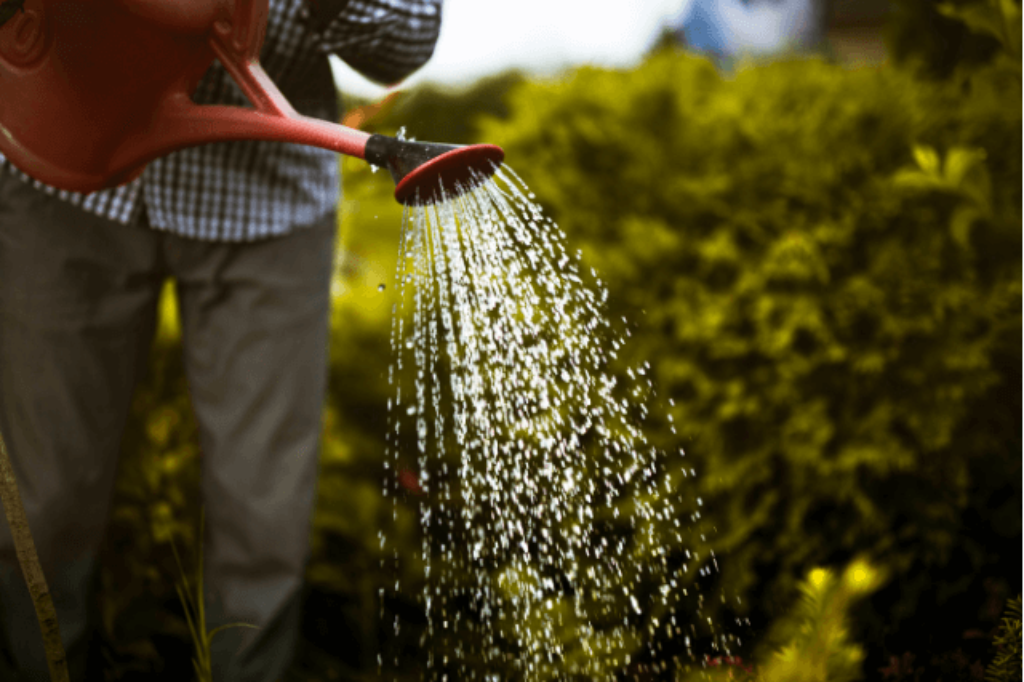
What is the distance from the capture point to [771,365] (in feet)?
5.74

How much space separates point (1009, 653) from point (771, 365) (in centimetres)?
85

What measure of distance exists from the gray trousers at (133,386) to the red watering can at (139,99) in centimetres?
42

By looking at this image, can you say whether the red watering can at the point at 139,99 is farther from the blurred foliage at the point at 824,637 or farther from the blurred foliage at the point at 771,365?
the blurred foliage at the point at 771,365

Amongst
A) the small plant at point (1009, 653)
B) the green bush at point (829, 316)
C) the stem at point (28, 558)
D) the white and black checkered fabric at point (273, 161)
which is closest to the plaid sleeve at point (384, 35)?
the white and black checkered fabric at point (273, 161)

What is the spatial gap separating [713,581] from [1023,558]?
25.4 inches

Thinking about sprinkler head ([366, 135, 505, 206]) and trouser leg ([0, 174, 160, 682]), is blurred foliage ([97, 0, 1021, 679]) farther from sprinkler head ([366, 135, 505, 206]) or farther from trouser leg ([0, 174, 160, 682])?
sprinkler head ([366, 135, 505, 206])

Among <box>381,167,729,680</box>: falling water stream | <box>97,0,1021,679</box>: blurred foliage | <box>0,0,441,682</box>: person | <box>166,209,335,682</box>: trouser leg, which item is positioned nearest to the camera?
<box>0,0,441,682</box>: person

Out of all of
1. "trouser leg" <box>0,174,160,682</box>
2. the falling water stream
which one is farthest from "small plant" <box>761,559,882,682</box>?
"trouser leg" <box>0,174,160,682</box>

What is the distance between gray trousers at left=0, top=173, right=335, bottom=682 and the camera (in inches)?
43.3

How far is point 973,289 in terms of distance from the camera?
167 centimetres

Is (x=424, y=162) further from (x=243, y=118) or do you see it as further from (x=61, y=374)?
(x=61, y=374)

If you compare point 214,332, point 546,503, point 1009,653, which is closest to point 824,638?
point 1009,653

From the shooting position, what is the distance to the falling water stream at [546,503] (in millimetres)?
1391

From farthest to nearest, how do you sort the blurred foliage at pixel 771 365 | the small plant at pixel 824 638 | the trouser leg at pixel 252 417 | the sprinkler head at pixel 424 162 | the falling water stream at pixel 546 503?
the blurred foliage at pixel 771 365 → the falling water stream at pixel 546 503 → the trouser leg at pixel 252 417 → the small plant at pixel 824 638 → the sprinkler head at pixel 424 162
